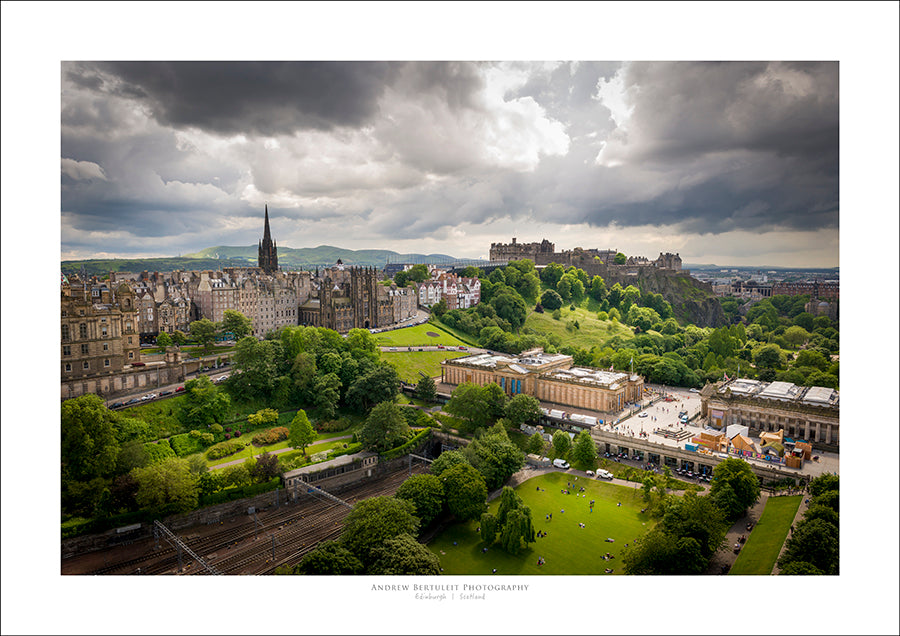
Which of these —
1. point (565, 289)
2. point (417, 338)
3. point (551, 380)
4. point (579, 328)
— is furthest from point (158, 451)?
point (565, 289)

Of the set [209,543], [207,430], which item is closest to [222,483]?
[209,543]

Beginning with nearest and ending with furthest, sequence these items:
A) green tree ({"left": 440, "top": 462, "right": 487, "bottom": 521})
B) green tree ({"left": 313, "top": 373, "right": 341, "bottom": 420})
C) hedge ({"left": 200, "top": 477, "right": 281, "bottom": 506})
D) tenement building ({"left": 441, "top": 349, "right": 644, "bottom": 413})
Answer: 1. green tree ({"left": 440, "top": 462, "right": 487, "bottom": 521})
2. hedge ({"left": 200, "top": 477, "right": 281, "bottom": 506})
3. green tree ({"left": 313, "top": 373, "right": 341, "bottom": 420})
4. tenement building ({"left": 441, "top": 349, "right": 644, "bottom": 413})

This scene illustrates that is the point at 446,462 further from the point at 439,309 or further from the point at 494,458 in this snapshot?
the point at 439,309

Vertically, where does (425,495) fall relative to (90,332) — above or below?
below

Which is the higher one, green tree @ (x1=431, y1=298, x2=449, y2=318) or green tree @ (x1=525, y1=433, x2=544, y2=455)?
green tree @ (x1=431, y1=298, x2=449, y2=318)

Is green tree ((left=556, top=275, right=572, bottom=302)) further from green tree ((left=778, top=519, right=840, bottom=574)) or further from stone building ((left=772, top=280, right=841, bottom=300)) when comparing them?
green tree ((left=778, top=519, right=840, bottom=574))

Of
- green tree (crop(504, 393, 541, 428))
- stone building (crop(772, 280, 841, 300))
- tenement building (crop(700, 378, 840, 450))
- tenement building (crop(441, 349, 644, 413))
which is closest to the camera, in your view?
tenement building (crop(700, 378, 840, 450))

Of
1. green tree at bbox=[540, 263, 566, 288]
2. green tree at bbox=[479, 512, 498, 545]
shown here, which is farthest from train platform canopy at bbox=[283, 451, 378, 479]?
green tree at bbox=[540, 263, 566, 288]
